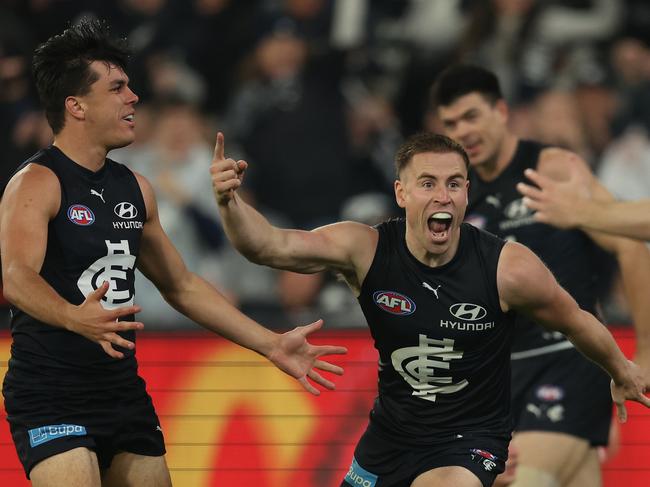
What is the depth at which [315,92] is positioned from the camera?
1029cm

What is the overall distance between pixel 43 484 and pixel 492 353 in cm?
206

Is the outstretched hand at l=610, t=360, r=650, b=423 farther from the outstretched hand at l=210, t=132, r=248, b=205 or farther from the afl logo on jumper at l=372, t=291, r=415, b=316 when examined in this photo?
the outstretched hand at l=210, t=132, r=248, b=205

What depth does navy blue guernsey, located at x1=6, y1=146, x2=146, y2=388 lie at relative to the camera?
17.6 ft

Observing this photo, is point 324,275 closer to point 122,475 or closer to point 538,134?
point 538,134

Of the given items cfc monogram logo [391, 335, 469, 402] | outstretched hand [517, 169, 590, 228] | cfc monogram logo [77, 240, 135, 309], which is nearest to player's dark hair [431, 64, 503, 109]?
outstretched hand [517, 169, 590, 228]

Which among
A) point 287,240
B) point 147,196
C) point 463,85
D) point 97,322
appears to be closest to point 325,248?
point 287,240

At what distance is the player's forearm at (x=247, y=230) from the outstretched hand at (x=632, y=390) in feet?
5.82

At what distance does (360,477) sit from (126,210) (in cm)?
165

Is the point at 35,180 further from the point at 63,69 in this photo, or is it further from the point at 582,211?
the point at 582,211

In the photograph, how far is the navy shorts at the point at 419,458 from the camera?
18.5 ft

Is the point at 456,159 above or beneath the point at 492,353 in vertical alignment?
above

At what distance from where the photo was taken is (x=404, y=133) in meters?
10.5

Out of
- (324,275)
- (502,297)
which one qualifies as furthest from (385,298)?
(324,275)

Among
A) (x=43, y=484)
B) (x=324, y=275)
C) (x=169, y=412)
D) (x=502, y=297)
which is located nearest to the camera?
(x=43, y=484)
